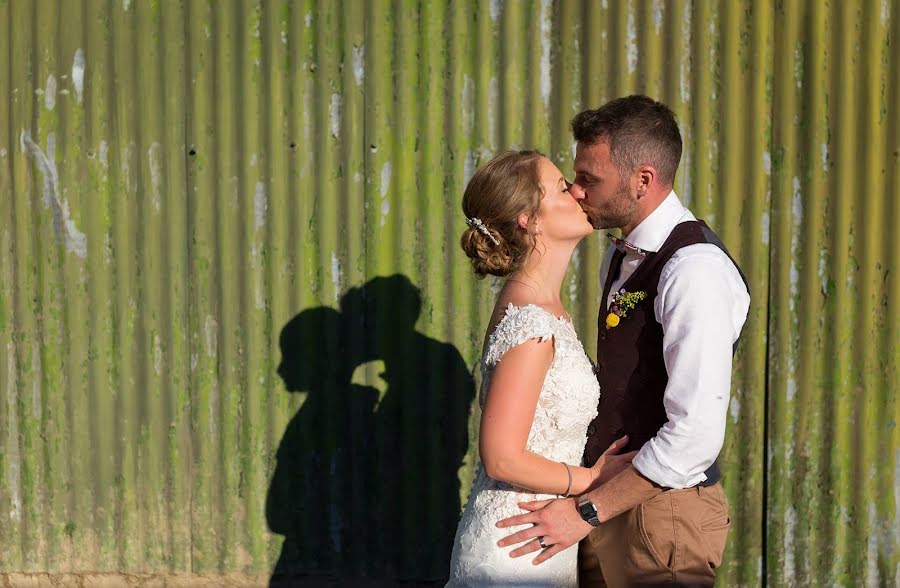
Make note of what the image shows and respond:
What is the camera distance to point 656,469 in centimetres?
267

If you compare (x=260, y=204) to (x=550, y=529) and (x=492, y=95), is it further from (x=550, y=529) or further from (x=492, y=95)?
(x=550, y=529)

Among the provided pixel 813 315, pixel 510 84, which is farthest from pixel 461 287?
pixel 813 315

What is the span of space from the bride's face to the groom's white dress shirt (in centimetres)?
36

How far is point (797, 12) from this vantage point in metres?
4.17

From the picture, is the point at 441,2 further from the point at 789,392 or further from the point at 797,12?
the point at 789,392

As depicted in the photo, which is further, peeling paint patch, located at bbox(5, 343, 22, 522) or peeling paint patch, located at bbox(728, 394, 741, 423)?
peeling paint patch, located at bbox(5, 343, 22, 522)

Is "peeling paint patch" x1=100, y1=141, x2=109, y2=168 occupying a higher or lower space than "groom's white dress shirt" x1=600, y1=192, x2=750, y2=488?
higher

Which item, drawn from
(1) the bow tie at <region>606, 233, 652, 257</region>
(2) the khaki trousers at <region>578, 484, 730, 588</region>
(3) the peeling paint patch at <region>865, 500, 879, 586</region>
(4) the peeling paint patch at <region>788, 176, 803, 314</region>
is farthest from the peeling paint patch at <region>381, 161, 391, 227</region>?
(3) the peeling paint patch at <region>865, 500, 879, 586</region>

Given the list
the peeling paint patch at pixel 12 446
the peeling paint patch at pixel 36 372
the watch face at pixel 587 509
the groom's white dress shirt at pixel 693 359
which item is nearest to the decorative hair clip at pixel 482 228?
the groom's white dress shirt at pixel 693 359

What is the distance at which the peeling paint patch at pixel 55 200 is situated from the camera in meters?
4.39

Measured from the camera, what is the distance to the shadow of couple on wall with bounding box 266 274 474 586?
4.38m

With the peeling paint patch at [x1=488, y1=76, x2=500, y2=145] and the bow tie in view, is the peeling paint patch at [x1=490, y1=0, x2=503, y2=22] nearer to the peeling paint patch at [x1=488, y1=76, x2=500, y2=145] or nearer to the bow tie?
the peeling paint patch at [x1=488, y1=76, x2=500, y2=145]

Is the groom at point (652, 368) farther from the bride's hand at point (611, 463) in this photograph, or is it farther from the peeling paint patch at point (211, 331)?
the peeling paint patch at point (211, 331)

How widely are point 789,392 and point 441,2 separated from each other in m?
2.37
